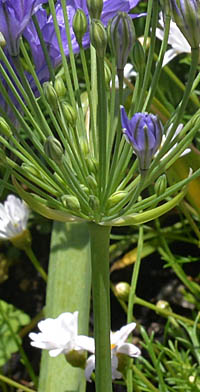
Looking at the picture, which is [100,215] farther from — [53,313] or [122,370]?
[53,313]

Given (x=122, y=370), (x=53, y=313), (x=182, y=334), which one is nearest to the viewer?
(x=122, y=370)

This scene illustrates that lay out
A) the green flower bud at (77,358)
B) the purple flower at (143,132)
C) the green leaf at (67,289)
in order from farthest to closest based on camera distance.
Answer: the green leaf at (67,289) → the green flower bud at (77,358) → the purple flower at (143,132)

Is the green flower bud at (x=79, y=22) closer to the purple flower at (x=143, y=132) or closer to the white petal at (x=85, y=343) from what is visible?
the purple flower at (x=143, y=132)

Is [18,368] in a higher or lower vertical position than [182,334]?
lower

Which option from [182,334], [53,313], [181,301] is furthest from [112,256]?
[53,313]

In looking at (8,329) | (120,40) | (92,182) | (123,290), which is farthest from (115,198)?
(8,329)

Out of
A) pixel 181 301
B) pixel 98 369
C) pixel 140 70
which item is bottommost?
pixel 181 301

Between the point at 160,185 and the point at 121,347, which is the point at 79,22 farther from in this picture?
the point at 121,347

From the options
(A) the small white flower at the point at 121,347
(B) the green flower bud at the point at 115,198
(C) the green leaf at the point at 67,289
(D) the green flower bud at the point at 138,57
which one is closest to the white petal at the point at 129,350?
(A) the small white flower at the point at 121,347
